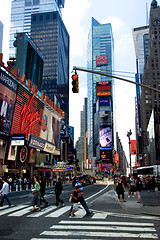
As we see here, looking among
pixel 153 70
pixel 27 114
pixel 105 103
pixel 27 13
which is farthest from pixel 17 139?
pixel 27 13

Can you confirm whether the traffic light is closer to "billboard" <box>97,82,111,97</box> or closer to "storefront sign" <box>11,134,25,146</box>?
"storefront sign" <box>11,134,25,146</box>

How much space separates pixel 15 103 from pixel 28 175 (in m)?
22.6

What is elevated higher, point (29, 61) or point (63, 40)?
point (63, 40)

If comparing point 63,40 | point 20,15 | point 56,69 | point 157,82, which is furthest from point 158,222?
point 20,15

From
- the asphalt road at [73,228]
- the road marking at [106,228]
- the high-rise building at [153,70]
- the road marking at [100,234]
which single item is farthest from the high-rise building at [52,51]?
the road marking at [100,234]

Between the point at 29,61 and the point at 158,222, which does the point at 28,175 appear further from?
the point at 158,222

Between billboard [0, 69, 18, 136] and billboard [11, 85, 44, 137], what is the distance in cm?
182

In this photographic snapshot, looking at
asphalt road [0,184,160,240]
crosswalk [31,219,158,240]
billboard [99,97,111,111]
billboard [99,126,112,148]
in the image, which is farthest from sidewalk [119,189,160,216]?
billboard [99,97,111,111]

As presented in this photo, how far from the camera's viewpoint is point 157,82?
414 feet

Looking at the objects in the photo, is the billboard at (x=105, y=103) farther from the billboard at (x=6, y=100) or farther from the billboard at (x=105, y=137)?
the billboard at (x=6, y=100)

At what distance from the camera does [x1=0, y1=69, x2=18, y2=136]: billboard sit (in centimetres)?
4319

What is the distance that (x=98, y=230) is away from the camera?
8.33 m

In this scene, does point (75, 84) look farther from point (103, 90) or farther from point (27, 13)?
point (27, 13)

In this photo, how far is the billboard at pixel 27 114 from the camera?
49.4 metres
